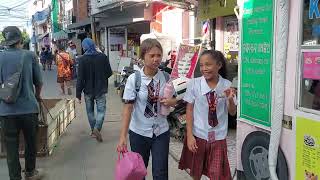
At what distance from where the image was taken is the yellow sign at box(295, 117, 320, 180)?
3.15 metres

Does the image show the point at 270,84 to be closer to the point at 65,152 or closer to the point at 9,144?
the point at 9,144

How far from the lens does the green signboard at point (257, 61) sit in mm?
3600

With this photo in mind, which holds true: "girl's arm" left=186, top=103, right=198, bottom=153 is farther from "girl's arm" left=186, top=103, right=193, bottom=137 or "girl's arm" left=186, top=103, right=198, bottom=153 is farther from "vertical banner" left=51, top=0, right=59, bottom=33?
"vertical banner" left=51, top=0, right=59, bottom=33

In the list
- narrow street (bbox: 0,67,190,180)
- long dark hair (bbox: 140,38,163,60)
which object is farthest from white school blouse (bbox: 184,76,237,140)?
narrow street (bbox: 0,67,190,180)

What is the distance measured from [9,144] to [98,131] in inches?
108

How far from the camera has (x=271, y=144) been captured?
3.53 meters

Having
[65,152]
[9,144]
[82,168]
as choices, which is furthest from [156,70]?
[65,152]

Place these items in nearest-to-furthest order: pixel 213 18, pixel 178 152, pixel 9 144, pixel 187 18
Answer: pixel 9 144
pixel 178 152
pixel 213 18
pixel 187 18

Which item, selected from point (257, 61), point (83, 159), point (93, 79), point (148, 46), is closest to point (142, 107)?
point (148, 46)

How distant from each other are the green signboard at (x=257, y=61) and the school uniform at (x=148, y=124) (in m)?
0.74

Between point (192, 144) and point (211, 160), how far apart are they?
9.1 inches

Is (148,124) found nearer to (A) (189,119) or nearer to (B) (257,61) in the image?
(A) (189,119)

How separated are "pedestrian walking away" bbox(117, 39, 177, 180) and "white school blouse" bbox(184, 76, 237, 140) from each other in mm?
182

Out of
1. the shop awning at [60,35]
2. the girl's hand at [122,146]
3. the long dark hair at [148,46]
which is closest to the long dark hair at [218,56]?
the long dark hair at [148,46]
